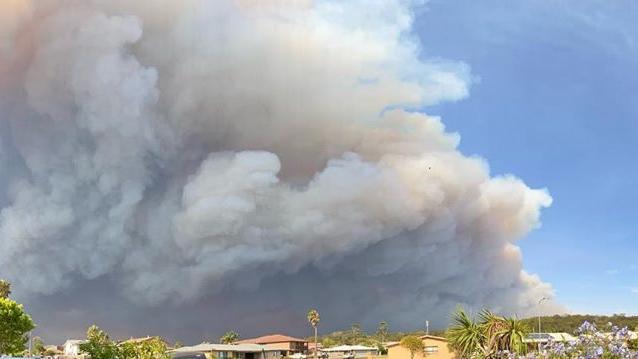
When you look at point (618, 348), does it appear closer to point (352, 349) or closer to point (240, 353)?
point (240, 353)

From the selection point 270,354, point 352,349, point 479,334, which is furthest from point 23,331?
point 352,349

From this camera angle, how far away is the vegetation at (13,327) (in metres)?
72.8

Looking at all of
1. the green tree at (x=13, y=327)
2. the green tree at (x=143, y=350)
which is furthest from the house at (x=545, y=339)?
the green tree at (x=13, y=327)

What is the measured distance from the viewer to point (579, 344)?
47.4 feet

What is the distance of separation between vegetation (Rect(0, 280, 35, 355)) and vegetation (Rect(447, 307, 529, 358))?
5770cm

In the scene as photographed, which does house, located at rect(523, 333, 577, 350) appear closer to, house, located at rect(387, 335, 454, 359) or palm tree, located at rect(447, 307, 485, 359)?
palm tree, located at rect(447, 307, 485, 359)

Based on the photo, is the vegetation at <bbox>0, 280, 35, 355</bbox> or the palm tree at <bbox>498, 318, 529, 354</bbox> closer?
the palm tree at <bbox>498, 318, 529, 354</bbox>

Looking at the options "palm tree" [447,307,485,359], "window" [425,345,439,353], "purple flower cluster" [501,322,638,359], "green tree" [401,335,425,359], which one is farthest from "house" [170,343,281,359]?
"purple flower cluster" [501,322,638,359]

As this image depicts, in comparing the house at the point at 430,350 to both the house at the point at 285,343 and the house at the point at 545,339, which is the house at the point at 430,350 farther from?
the house at the point at 545,339

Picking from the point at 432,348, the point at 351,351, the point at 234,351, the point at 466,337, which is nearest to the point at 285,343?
the point at 351,351

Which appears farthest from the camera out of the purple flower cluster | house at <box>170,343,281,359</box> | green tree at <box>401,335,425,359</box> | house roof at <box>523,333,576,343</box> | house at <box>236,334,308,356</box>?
house at <box>236,334,308,356</box>

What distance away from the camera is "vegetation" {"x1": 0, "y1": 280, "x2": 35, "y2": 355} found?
239 feet

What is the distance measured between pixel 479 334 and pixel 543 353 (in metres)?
14.8

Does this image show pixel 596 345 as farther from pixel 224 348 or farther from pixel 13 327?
pixel 224 348
